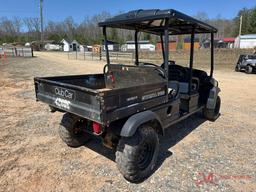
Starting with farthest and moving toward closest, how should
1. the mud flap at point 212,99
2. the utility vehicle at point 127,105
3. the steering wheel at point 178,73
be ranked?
the mud flap at point 212,99 < the steering wheel at point 178,73 < the utility vehicle at point 127,105

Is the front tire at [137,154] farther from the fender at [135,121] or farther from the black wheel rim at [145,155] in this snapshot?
the fender at [135,121]

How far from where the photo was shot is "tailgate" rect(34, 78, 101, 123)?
2639mm

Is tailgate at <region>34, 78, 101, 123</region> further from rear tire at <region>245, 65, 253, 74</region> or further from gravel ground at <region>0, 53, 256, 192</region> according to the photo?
rear tire at <region>245, 65, 253, 74</region>

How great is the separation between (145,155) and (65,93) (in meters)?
1.40

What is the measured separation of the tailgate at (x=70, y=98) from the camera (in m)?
2.64

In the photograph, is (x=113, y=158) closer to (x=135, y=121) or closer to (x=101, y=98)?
(x=135, y=121)

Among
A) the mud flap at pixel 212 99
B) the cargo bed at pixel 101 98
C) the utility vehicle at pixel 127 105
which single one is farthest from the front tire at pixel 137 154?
the mud flap at pixel 212 99

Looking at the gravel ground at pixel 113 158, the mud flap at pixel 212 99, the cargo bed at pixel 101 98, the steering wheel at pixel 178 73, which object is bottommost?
the gravel ground at pixel 113 158

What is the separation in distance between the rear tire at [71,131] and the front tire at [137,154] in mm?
1092

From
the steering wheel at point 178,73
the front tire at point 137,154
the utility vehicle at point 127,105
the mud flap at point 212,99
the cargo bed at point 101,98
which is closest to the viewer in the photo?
the cargo bed at point 101,98

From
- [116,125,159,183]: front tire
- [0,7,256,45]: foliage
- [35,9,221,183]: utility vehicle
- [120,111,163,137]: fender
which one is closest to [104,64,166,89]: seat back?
[35,9,221,183]: utility vehicle

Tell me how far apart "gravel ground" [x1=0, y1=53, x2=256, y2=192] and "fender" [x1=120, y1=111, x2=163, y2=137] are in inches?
29.6

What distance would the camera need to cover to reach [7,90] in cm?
848

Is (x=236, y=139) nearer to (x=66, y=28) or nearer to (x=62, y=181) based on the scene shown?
(x=62, y=181)
